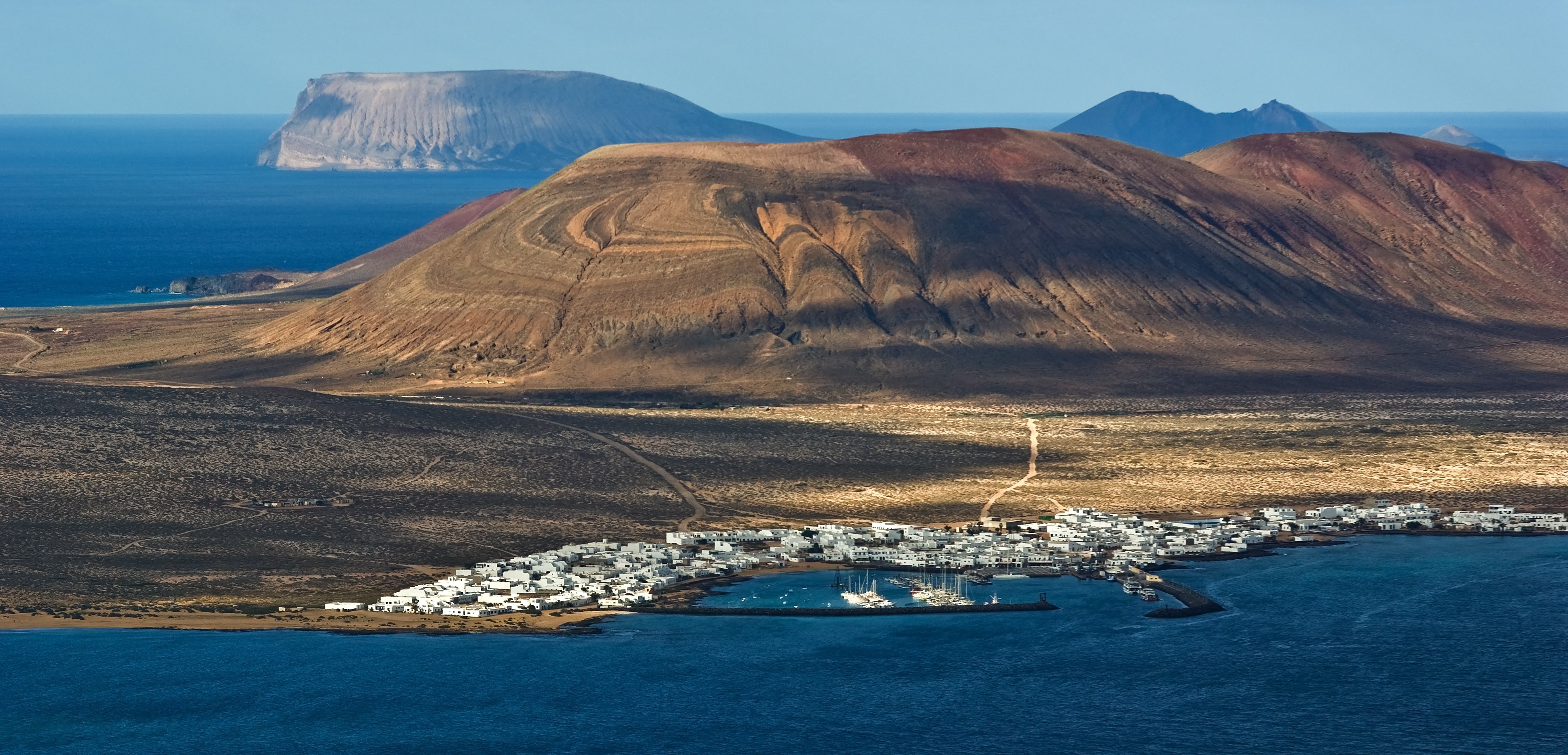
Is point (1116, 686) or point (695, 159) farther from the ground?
point (695, 159)

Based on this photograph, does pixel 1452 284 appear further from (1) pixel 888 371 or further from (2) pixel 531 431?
(2) pixel 531 431

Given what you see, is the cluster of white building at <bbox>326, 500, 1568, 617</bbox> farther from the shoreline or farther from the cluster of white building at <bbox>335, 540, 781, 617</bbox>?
the shoreline

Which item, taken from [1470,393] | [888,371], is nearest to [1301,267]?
[1470,393]

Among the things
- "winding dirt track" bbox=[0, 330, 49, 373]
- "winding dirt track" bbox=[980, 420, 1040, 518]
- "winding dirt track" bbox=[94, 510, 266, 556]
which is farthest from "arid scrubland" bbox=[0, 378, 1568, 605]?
"winding dirt track" bbox=[0, 330, 49, 373]

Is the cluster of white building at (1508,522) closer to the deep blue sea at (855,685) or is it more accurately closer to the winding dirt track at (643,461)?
the deep blue sea at (855,685)

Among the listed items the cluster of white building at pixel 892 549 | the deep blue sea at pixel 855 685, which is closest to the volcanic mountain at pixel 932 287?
Result: the cluster of white building at pixel 892 549

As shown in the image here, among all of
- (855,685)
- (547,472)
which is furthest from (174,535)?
(855,685)
